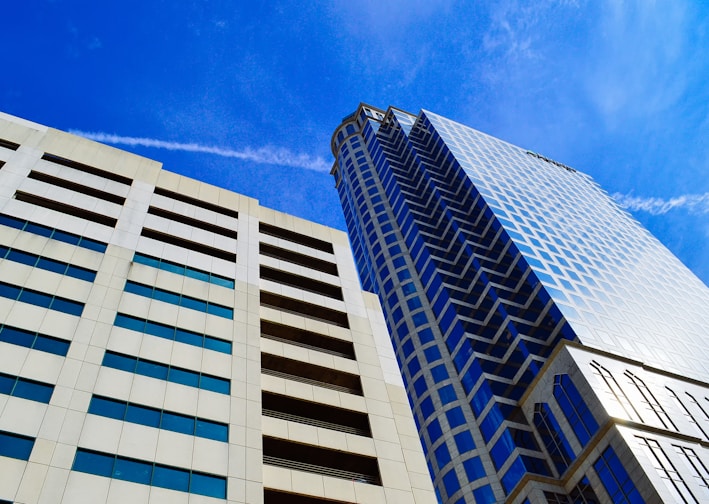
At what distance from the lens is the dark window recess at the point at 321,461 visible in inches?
1261

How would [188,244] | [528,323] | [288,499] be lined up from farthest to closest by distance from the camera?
[528,323]
[188,244]
[288,499]

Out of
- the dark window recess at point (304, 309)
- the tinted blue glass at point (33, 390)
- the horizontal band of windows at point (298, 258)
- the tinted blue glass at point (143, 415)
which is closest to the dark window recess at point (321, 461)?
the tinted blue glass at point (143, 415)

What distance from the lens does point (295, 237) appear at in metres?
51.3

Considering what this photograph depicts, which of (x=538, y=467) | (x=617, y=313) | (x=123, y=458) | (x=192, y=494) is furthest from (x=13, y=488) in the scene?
(x=617, y=313)

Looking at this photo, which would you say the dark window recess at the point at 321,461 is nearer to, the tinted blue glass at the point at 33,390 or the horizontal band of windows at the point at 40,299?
the tinted blue glass at the point at 33,390

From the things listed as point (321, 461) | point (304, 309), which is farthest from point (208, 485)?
point (304, 309)

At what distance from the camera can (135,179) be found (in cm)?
4719

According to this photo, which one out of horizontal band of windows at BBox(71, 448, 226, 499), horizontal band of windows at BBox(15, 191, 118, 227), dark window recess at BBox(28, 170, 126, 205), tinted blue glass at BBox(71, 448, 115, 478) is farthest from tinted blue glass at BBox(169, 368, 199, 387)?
dark window recess at BBox(28, 170, 126, 205)

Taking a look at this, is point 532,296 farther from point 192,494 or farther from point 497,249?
point 192,494

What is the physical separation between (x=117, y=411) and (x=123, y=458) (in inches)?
103

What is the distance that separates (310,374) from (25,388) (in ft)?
52.6

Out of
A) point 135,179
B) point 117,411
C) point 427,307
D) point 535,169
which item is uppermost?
point 535,169

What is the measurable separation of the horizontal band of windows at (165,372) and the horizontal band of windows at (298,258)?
16.4 m

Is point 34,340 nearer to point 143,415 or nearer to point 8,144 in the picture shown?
point 143,415
